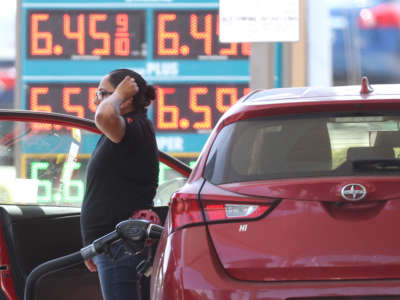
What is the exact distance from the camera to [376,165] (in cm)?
335

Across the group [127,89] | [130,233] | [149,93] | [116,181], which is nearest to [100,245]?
[130,233]

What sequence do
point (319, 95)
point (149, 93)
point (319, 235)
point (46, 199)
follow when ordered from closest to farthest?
point (319, 235)
point (319, 95)
point (149, 93)
point (46, 199)

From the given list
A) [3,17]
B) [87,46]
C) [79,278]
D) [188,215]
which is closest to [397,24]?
[3,17]

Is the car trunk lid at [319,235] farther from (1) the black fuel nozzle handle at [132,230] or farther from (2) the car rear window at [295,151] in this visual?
(1) the black fuel nozzle handle at [132,230]

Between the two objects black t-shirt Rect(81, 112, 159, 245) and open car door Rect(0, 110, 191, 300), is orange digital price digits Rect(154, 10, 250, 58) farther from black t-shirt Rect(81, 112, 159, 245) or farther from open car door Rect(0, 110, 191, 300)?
black t-shirt Rect(81, 112, 159, 245)

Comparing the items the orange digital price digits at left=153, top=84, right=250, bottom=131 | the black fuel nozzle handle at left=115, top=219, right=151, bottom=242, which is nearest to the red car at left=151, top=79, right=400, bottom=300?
the black fuel nozzle handle at left=115, top=219, right=151, bottom=242

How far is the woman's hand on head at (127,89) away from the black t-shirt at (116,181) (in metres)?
0.09

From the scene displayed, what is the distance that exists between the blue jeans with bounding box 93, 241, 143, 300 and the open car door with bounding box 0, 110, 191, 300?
3.22ft

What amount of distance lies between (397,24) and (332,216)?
1981cm

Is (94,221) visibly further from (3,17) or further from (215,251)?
(3,17)

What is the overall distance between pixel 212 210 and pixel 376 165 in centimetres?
54

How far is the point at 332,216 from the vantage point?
3.25 m

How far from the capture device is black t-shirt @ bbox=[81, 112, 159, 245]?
4172mm

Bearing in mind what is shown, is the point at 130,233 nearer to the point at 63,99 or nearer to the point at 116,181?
the point at 116,181
